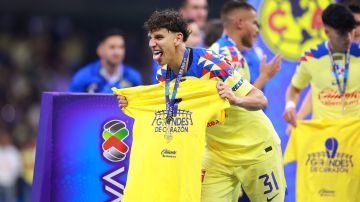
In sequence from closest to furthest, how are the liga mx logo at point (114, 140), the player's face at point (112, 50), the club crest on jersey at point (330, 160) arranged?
the liga mx logo at point (114, 140), the club crest on jersey at point (330, 160), the player's face at point (112, 50)

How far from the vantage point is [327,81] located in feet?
26.8

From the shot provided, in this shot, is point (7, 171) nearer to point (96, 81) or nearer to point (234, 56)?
point (96, 81)

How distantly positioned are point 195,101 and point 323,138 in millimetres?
2201

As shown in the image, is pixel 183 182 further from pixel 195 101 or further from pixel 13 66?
pixel 13 66

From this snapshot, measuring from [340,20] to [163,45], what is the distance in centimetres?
218

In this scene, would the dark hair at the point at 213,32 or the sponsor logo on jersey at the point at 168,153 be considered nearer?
the sponsor logo on jersey at the point at 168,153

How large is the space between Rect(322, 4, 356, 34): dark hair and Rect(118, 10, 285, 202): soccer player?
1432 mm

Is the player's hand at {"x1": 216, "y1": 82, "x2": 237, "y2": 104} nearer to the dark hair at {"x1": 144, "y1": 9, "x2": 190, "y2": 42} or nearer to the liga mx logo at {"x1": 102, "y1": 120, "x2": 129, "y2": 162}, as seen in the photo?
the dark hair at {"x1": 144, "y1": 9, "x2": 190, "y2": 42}

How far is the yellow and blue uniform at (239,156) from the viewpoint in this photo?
6777 mm

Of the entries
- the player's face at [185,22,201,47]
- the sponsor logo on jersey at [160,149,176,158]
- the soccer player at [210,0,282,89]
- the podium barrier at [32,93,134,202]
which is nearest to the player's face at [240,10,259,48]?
the soccer player at [210,0,282,89]

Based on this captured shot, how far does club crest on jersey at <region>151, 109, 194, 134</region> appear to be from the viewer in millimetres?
6355

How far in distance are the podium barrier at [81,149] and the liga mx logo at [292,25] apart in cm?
332

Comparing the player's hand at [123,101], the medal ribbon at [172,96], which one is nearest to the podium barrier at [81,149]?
the player's hand at [123,101]

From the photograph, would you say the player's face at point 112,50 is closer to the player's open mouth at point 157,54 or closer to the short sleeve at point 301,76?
the short sleeve at point 301,76
